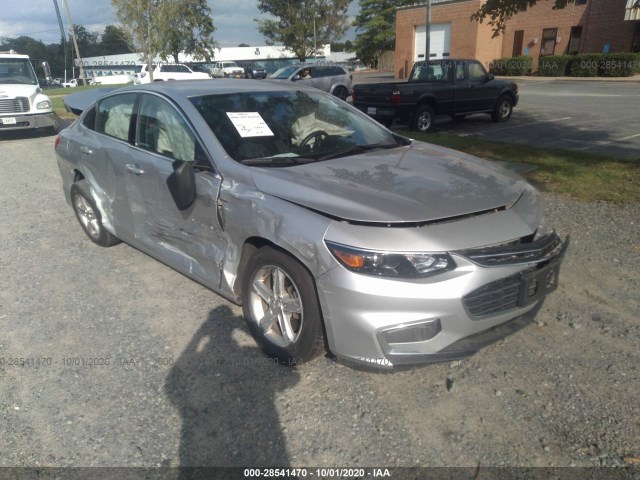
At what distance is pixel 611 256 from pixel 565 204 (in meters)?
1.57

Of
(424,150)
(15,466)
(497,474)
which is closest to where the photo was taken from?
(497,474)

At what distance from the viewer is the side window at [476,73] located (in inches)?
512

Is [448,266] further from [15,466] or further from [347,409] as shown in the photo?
[15,466]

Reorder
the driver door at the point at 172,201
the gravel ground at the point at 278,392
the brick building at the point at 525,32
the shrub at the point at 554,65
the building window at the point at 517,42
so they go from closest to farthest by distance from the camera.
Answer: the gravel ground at the point at 278,392 < the driver door at the point at 172,201 < the brick building at the point at 525,32 < the shrub at the point at 554,65 < the building window at the point at 517,42

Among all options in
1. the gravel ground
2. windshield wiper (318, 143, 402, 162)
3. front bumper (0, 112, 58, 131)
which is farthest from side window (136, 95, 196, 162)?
front bumper (0, 112, 58, 131)

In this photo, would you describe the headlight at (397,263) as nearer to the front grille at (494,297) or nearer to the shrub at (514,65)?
the front grille at (494,297)

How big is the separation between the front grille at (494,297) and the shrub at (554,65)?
121 feet

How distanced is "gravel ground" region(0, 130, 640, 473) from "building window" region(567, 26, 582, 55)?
3881 centimetres

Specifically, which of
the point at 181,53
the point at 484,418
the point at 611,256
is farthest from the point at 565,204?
Result: the point at 181,53

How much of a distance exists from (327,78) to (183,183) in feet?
61.6

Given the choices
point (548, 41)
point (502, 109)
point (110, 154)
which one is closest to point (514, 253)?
point (110, 154)

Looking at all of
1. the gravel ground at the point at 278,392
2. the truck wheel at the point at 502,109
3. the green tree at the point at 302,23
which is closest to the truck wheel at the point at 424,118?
the truck wheel at the point at 502,109

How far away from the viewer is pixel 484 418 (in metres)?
2.62

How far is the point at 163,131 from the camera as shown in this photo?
3811 millimetres
